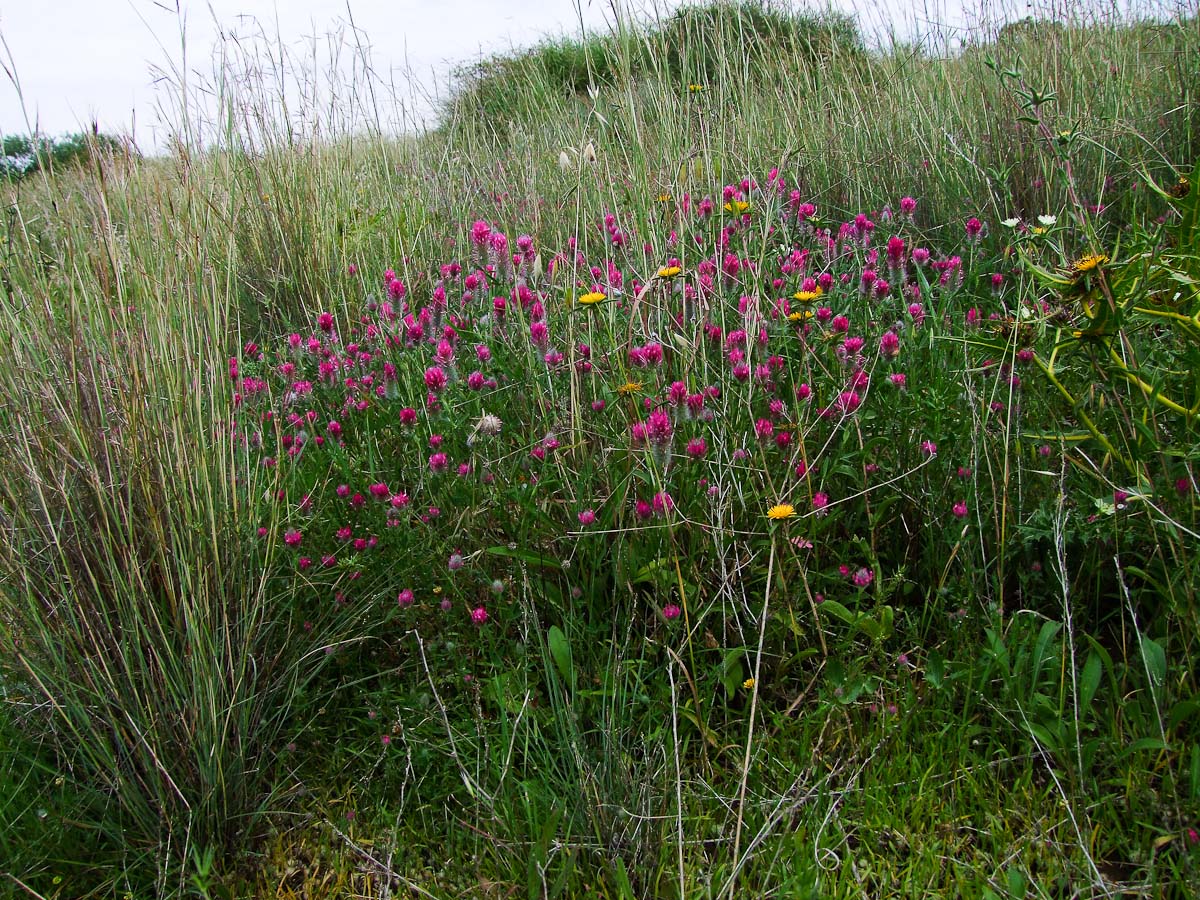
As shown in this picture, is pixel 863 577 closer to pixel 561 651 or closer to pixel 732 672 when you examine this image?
pixel 732 672

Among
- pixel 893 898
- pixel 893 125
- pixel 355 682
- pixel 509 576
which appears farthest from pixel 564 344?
pixel 893 125

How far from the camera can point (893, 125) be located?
4.03 m

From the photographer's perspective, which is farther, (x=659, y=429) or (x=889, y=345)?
(x=889, y=345)

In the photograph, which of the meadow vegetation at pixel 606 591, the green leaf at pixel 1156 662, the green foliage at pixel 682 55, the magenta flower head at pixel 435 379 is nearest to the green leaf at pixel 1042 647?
the meadow vegetation at pixel 606 591

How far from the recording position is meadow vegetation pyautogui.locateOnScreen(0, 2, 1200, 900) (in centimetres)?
144

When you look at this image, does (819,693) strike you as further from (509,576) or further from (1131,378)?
(1131,378)

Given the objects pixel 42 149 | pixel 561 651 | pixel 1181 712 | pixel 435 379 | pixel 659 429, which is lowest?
pixel 1181 712

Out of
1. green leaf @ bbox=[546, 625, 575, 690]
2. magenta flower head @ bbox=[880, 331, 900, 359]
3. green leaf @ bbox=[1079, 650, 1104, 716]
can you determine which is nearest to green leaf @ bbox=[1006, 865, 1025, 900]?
green leaf @ bbox=[1079, 650, 1104, 716]

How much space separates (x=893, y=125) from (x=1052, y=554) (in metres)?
2.94

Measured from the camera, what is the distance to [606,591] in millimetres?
1871

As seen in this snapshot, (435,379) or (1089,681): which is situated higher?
(435,379)

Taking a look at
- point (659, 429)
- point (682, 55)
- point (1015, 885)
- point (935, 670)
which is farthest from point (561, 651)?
point (682, 55)

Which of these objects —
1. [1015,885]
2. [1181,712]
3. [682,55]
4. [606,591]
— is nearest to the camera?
[1015,885]

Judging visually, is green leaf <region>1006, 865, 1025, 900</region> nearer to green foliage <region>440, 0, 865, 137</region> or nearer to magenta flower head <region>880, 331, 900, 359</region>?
magenta flower head <region>880, 331, 900, 359</region>
